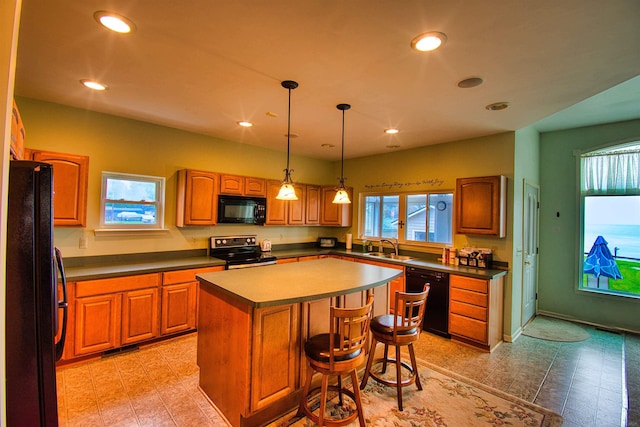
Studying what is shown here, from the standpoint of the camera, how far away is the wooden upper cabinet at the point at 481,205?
3645mm

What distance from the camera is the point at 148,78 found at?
8.23 ft

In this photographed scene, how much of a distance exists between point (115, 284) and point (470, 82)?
384 centimetres

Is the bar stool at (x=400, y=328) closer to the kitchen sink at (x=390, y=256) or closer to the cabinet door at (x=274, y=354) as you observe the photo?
the cabinet door at (x=274, y=354)

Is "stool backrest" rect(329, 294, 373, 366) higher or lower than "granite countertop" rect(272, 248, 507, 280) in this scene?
lower

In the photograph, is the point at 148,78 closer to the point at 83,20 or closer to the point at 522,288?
the point at 83,20

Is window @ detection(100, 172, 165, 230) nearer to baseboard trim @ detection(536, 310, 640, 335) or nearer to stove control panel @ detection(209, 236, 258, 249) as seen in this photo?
stove control panel @ detection(209, 236, 258, 249)

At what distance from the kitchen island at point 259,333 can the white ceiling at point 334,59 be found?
1680mm

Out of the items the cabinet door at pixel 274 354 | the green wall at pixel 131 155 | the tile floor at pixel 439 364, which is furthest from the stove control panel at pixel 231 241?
the cabinet door at pixel 274 354

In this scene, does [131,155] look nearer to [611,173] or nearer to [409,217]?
[409,217]

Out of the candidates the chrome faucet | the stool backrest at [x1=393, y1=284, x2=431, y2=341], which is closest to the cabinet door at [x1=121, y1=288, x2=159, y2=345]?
the stool backrest at [x1=393, y1=284, x2=431, y2=341]

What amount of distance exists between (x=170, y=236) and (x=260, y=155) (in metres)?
1.91

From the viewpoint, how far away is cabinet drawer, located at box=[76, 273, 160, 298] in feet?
9.45

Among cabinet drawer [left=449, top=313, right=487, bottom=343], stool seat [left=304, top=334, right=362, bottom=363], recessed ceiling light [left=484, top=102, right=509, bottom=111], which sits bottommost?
cabinet drawer [left=449, top=313, right=487, bottom=343]

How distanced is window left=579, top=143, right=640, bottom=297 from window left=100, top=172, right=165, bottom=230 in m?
6.02
